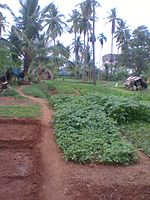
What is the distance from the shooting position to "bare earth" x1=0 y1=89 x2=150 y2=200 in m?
5.89

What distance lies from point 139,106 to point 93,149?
189 inches

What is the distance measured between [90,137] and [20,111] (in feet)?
16.2

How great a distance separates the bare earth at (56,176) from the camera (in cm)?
589

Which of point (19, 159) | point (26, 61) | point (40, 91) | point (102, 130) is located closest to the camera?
point (19, 159)

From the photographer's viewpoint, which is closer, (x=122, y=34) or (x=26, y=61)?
(x=26, y=61)

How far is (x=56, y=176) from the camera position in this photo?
683 centimetres

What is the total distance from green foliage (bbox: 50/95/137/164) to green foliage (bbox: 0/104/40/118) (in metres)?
1.56

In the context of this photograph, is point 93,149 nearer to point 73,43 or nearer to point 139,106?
point 139,106

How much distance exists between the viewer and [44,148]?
8.87m

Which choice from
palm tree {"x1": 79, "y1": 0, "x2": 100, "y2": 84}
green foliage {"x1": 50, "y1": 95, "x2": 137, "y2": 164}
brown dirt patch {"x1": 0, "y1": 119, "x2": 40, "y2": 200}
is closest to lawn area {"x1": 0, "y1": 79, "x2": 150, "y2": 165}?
green foliage {"x1": 50, "y1": 95, "x2": 137, "y2": 164}

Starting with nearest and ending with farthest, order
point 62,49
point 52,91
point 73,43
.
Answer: point 52,91, point 62,49, point 73,43

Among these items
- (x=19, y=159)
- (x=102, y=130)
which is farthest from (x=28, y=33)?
(x=19, y=159)

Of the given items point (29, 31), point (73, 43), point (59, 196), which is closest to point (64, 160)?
point (59, 196)

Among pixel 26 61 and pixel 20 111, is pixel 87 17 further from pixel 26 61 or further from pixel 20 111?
pixel 20 111
